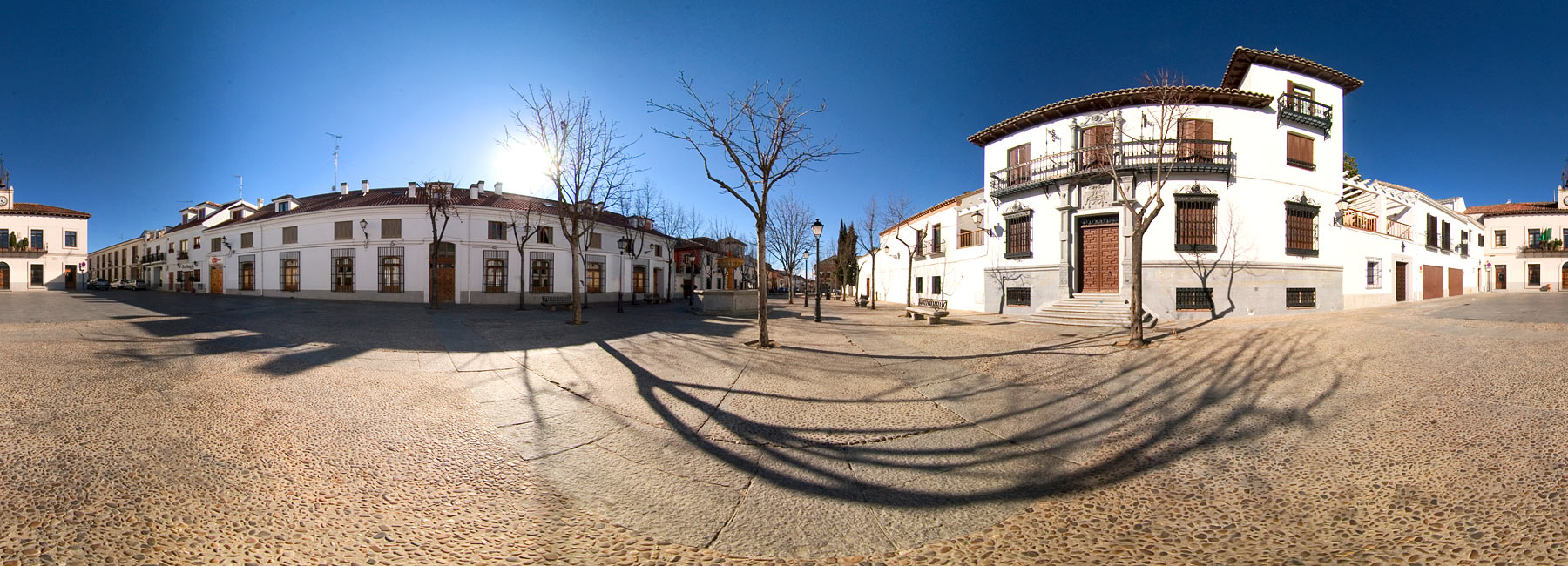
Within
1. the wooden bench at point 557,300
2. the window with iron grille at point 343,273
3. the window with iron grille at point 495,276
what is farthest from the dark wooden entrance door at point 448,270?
the window with iron grille at point 343,273

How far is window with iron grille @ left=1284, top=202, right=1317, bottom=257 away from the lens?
16.1 metres

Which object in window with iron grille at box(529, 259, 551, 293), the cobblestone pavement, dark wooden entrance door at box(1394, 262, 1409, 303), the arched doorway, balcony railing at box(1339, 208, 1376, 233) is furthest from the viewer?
window with iron grille at box(529, 259, 551, 293)

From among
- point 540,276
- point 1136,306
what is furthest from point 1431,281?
point 540,276

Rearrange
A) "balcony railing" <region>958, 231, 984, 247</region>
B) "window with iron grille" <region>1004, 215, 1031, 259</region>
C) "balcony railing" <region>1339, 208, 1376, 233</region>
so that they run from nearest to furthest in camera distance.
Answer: "balcony railing" <region>1339, 208, 1376, 233</region>, "window with iron grille" <region>1004, 215, 1031, 259</region>, "balcony railing" <region>958, 231, 984, 247</region>

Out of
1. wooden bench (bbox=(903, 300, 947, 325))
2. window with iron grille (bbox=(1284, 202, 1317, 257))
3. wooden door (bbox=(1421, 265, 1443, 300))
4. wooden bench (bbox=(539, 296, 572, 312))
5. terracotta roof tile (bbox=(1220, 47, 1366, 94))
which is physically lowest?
wooden bench (bbox=(903, 300, 947, 325))

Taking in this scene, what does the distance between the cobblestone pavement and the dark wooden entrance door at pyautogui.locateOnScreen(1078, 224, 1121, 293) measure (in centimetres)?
954

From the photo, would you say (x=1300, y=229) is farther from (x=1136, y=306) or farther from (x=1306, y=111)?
(x=1136, y=306)

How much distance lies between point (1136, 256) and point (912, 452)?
Answer: 8636 millimetres

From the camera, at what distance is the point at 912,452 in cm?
374

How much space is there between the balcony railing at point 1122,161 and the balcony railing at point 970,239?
3187mm

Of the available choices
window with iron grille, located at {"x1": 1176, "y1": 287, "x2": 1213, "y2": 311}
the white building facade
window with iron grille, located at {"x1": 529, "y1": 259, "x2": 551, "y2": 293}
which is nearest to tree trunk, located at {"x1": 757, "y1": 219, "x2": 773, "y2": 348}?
window with iron grille, located at {"x1": 1176, "y1": 287, "x2": 1213, "y2": 311}

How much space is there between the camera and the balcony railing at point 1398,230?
2053 centimetres

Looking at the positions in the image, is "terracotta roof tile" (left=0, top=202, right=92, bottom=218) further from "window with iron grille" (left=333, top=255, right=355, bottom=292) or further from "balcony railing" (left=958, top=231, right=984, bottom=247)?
"balcony railing" (left=958, top=231, right=984, bottom=247)

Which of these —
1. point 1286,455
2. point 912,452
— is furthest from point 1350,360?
point 912,452
